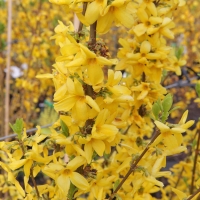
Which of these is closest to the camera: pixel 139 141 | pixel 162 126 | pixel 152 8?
pixel 162 126

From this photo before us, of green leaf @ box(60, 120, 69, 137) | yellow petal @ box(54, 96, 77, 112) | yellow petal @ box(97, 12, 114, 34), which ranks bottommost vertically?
green leaf @ box(60, 120, 69, 137)

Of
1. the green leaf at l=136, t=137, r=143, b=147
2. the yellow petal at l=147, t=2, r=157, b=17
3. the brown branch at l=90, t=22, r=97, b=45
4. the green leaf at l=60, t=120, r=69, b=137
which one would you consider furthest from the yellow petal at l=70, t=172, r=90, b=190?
the yellow petal at l=147, t=2, r=157, b=17

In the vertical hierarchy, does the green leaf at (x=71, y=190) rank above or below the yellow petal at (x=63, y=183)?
below

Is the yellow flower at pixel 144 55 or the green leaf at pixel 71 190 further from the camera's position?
the yellow flower at pixel 144 55

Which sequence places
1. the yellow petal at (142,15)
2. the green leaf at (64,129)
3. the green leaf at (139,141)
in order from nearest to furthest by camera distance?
1. the green leaf at (64,129)
2. the yellow petal at (142,15)
3. the green leaf at (139,141)

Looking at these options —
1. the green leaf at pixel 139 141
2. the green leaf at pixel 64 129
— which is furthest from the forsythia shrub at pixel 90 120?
the green leaf at pixel 139 141

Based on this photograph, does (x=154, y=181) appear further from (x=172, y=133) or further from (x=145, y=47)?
(x=145, y=47)

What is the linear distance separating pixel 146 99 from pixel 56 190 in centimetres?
42

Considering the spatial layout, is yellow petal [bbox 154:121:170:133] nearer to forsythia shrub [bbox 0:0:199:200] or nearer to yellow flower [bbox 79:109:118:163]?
forsythia shrub [bbox 0:0:199:200]

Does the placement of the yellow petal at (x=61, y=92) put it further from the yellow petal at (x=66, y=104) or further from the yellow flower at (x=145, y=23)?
the yellow flower at (x=145, y=23)

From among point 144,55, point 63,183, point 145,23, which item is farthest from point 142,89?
point 63,183

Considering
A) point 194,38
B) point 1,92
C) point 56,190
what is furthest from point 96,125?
point 194,38

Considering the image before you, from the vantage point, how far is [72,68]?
83cm

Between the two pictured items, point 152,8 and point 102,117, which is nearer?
point 102,117
